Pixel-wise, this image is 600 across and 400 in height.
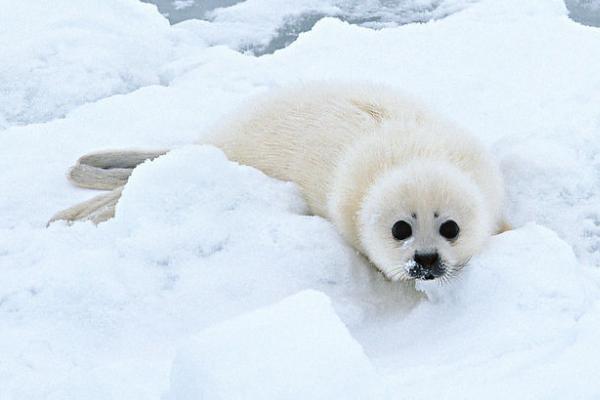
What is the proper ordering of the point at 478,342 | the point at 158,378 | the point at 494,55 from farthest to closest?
1. the point at 494,55
2. the point at 478,342
3. the point at 158,378

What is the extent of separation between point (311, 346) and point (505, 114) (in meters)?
3.06

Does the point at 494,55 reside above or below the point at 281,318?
below

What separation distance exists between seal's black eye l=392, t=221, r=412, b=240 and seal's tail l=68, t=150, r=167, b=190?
1.53 meters

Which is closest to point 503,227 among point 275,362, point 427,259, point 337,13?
point 427,259

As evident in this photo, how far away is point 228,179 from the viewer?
2.94m

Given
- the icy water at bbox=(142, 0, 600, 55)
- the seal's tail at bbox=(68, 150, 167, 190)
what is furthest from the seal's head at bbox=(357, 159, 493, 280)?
the icy water at bbox=(142, 0, 600, 55)

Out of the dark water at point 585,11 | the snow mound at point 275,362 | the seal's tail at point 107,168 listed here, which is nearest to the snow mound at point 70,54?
the seal's tail at point 107,168

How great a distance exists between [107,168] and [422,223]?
6.07 ft

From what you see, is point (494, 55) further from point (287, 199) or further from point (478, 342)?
point (478, 342)

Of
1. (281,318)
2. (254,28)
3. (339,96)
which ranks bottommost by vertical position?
(254,28)

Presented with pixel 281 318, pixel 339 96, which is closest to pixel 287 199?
pixel 339 96

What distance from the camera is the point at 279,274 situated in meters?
2.60

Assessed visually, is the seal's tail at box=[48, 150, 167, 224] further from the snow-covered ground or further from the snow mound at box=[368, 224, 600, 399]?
the snow mound at box=[368, 224, 600, 399]

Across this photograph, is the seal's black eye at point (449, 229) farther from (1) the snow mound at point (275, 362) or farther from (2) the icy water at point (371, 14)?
(2) the icy water at point (371, 14)
